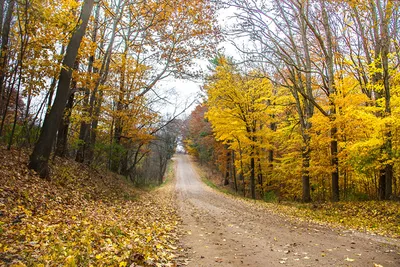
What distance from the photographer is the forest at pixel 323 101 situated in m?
11.7

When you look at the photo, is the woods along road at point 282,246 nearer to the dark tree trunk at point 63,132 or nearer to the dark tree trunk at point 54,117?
the dark tree trunk at point 54,117

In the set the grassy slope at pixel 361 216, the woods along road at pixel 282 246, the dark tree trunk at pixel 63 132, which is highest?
the dark tree trunk at pixel 63 132

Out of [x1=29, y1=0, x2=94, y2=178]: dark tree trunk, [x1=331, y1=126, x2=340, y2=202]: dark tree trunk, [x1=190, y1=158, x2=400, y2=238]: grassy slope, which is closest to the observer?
[x1=190, y1=158, x2=400, y2=238]: grassy slope

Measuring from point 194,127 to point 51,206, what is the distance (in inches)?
1462

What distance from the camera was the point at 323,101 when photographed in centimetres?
1758

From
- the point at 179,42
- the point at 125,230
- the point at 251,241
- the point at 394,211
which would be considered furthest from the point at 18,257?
the point at 179,42

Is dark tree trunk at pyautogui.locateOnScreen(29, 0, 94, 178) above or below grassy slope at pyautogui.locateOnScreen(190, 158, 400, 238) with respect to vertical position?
above

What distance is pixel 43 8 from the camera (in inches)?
321

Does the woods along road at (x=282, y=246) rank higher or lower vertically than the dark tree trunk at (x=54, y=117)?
lower

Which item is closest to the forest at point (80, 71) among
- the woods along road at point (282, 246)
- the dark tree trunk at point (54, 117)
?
the dark tree trunk at point (54, 117)

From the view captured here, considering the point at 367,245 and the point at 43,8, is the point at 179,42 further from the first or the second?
the point at 367,245

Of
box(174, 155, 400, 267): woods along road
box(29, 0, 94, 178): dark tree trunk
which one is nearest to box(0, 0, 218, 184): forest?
box(29, 0, 94, 178): dark tree trunk

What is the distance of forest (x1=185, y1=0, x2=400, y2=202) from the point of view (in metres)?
11.7

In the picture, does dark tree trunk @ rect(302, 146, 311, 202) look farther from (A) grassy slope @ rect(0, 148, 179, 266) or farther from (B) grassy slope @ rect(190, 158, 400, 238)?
(A) grassy slope @ rect(0, 148, 179, 266)
